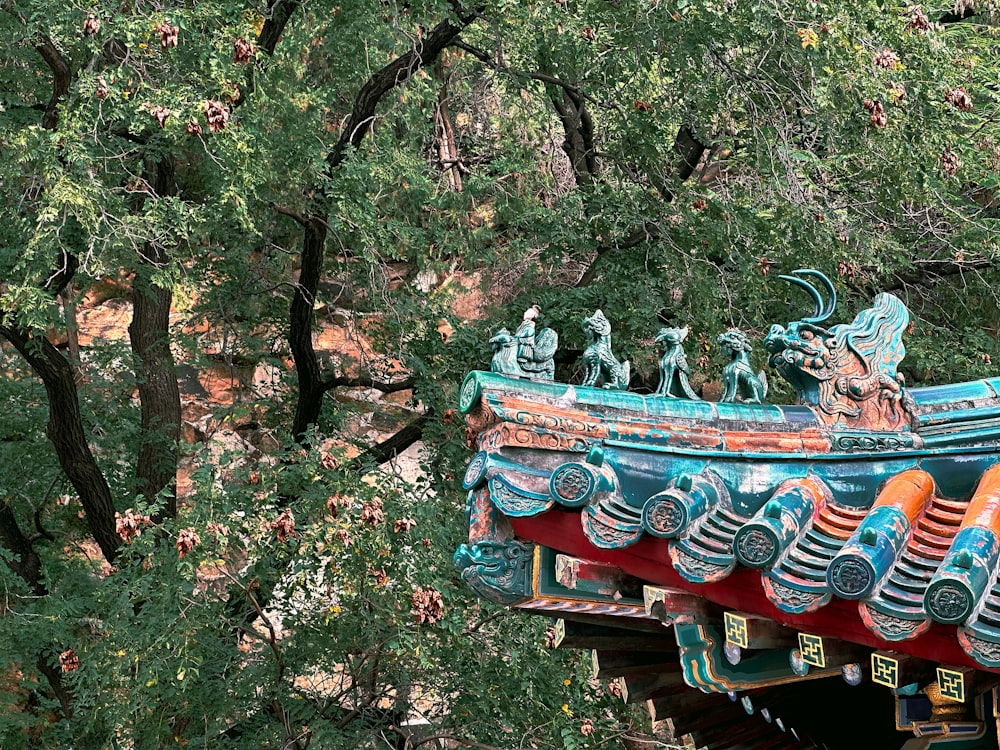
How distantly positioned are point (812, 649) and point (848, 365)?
0.97 m

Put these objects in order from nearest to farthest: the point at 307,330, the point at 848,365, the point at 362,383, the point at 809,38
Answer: the point at 848,365 → the point at 809,38 → the point at 307,330 → the point at 362,383

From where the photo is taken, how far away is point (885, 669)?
120 inches

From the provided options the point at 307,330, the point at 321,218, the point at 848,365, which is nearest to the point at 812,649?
the point at 848,365

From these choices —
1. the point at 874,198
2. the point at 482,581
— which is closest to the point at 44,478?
the point at 874,198

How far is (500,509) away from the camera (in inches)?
145

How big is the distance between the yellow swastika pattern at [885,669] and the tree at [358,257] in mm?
4529

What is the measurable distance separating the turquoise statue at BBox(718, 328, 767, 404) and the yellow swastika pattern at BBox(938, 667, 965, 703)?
3.80ft

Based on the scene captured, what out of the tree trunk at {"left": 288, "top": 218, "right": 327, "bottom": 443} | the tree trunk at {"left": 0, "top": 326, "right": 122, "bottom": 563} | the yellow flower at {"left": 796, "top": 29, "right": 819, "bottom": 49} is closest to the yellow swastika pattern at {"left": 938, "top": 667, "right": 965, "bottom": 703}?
the yellow flower at {"left": 796, "top": 29, "right": 819, "bottom": 49}

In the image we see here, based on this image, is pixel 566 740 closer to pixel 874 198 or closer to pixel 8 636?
pixel 8 636

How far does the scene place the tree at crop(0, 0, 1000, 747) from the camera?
25.6 ft

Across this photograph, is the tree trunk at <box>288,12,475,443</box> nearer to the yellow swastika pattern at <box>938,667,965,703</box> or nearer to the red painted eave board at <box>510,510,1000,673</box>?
the red painted eave board at <box>510,510,1000,673</box>

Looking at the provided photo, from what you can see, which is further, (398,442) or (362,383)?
(398,442)

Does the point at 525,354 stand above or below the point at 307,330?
below

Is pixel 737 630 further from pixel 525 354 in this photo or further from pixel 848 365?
pixel 525 354
